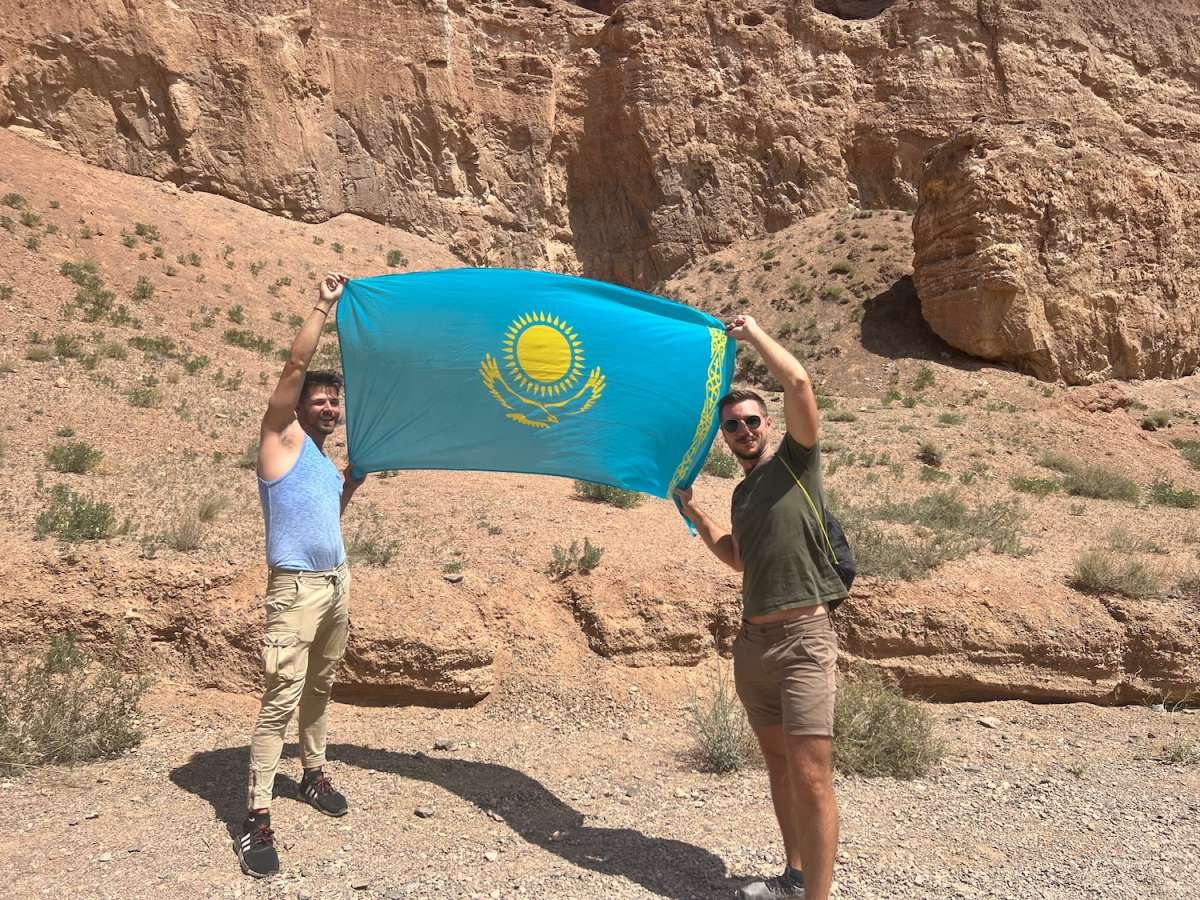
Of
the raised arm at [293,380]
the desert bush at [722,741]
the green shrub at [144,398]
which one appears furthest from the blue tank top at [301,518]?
the green shrub at [144,398]

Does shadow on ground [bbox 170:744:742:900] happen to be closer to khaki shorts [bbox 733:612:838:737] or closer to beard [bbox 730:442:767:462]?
khaki shorts [bbox 733:612:838:737]

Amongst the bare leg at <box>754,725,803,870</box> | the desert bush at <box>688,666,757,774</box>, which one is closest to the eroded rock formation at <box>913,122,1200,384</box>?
the desert bush at <box>688,666,757,774</box>

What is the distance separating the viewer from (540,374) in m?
4.21

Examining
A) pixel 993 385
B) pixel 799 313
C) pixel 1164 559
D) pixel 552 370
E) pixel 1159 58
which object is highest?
pixel 1159 58

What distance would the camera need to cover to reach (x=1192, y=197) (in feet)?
63.7

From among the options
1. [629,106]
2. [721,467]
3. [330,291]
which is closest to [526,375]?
[330,291]

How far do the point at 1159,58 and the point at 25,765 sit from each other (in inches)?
1347

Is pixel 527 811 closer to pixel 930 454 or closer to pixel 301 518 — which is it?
pixel 301 518

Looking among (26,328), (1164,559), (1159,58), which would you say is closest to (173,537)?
(1164,559)

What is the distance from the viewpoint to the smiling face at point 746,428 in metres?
3.02

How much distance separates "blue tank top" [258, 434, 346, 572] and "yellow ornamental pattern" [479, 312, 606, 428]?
1103 millimetres

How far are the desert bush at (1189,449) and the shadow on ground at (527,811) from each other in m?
14.5

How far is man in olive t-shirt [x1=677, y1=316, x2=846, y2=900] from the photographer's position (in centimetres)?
282

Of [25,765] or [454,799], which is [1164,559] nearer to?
[454,799]
